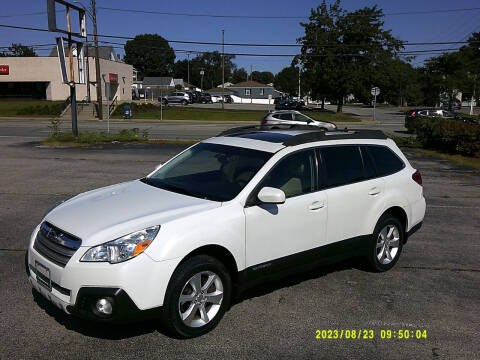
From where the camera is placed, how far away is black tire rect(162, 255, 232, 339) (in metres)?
3.70

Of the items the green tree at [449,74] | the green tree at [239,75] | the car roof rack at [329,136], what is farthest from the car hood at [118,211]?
the green tree at [239,75]

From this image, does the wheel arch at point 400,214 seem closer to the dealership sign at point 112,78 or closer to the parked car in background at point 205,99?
the dealership sign at point 112,78

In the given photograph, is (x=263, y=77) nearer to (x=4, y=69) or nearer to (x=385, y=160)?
(x=4, y=69)

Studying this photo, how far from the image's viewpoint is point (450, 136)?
1828cm

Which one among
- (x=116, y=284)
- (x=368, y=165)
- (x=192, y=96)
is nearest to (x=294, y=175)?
(x=368, y=165)

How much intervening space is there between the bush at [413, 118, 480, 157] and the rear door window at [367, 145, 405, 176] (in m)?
13.1

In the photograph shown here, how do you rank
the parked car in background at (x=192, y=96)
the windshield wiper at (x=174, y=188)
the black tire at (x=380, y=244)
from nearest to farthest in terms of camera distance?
the windshield wiper at (x=174, y=188) → the black tire at (x=380, y=244) → the parked car in background at (x=192, y=96)

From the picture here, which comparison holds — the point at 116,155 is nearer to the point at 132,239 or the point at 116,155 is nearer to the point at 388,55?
the point at 132,239

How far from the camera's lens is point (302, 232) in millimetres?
4617

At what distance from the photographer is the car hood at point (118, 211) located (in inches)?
146

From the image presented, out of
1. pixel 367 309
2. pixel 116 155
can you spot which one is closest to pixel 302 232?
pixel 367 309

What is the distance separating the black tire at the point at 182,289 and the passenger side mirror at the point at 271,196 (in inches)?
26.9

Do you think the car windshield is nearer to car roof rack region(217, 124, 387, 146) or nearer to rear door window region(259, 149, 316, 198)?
rear door window region(259, 149, 316, 198)
